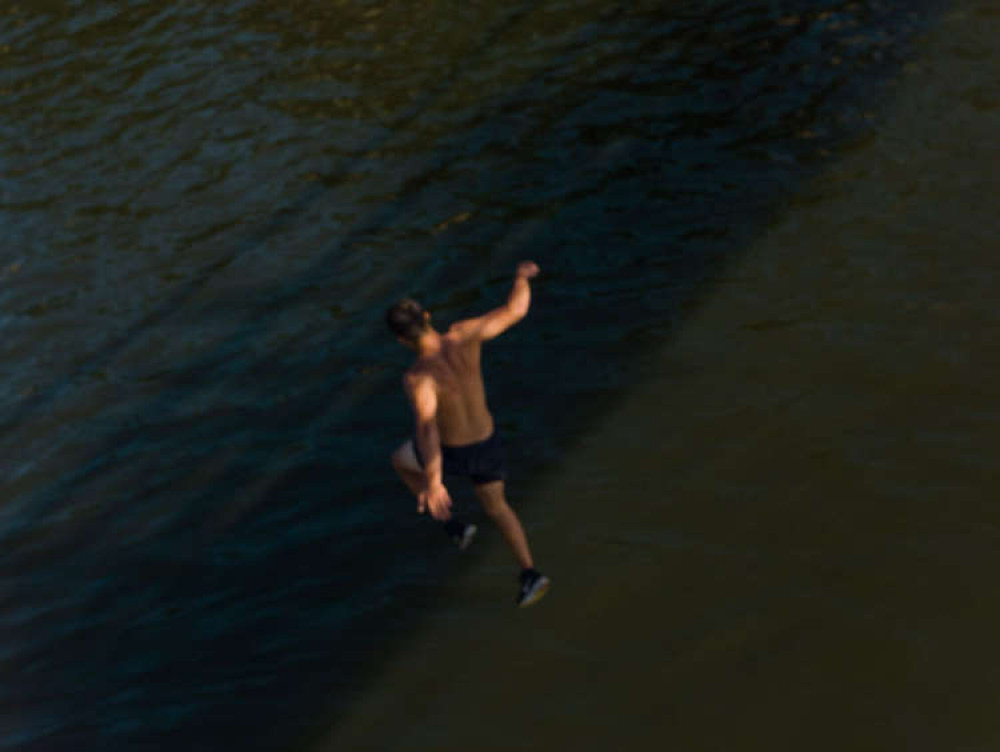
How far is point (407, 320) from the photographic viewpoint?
676cm

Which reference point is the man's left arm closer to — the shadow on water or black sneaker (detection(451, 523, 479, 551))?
black sneaker (detection(451, 523, 479, 551))

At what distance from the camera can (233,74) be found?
17844mm

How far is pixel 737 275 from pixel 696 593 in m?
4.15

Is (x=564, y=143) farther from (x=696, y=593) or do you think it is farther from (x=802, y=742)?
(x=802, y=742)

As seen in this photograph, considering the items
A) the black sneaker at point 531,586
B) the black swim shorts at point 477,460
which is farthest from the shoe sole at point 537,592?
the black swim shorts at point 477,460

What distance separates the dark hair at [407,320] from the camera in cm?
675

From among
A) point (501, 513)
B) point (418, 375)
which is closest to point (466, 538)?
point (501, 513)

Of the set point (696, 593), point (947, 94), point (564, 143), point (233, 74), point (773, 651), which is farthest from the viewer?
point (233, 74)

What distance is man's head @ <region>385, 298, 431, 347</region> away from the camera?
22.1ft

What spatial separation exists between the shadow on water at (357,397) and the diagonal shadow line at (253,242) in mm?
33

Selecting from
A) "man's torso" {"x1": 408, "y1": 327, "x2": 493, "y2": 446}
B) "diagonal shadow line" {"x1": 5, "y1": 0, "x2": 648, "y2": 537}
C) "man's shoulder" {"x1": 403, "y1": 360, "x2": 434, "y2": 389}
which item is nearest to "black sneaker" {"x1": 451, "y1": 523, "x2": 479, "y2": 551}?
"man's torso" {"x1": 408, "y1": 327, "x2": 493, "y2": 446}

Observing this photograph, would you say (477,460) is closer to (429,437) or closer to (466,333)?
(429,437)

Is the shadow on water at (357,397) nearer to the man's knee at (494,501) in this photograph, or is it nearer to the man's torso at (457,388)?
the man's knee at (494,501)

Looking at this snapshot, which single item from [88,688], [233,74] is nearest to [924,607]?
[88,688]
